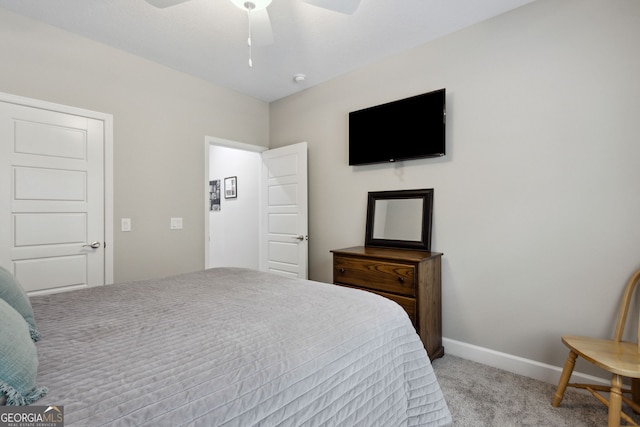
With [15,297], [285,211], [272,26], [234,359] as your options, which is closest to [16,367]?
[234,359]

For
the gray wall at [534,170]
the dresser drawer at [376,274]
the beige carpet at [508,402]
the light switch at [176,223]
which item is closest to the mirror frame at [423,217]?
the gray wall at [534,170]

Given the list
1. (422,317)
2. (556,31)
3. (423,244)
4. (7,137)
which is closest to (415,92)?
(556,31)

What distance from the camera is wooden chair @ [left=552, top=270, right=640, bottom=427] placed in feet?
4.90

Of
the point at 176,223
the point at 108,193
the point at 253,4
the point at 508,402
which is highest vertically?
the point at 253,4

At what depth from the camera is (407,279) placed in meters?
2.28

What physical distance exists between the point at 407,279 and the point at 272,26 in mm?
2260

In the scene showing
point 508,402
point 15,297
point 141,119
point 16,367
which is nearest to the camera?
point 16,367

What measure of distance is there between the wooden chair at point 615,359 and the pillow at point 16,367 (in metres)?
2.25

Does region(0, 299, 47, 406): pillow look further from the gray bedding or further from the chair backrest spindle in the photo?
the chair backrest spindle

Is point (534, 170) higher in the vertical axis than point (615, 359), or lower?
higher

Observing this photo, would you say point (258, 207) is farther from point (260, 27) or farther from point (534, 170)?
point (534, 170)

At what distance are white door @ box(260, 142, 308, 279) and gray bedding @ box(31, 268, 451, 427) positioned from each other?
188 centimetres

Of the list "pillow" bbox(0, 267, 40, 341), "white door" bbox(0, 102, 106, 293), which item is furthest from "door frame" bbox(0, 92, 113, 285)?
"pillow" bbox(0, 267, 40, 341)

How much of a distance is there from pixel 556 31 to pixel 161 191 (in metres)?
3.57
